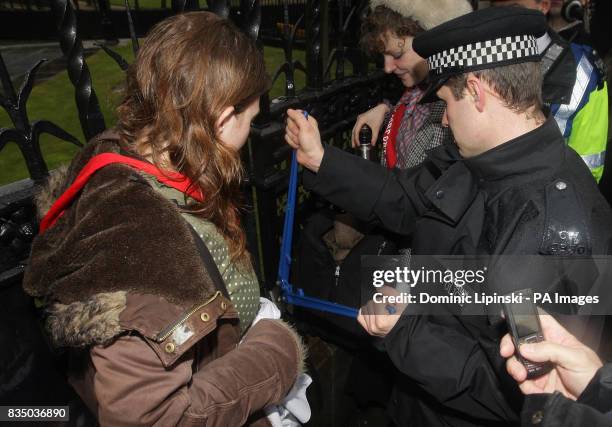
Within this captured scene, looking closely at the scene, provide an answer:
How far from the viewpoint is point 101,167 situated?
4.08ft

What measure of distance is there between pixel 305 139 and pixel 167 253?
1174mm

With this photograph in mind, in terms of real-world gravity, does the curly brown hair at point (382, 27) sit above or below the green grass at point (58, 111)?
above

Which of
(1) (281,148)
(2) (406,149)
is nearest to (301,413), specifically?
(1) (281,148)

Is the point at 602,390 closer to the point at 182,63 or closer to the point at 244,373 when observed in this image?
the point at 244,373

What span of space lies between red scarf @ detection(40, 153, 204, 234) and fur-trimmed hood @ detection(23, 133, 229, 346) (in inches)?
1.6

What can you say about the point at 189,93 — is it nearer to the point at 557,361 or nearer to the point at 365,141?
the point at 557,361

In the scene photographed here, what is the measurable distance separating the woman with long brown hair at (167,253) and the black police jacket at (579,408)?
79 cm

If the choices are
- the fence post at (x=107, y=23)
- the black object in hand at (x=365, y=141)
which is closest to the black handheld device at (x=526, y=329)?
the black object in hand at (x=365, y=141)

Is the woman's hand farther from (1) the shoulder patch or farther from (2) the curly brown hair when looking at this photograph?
(1) the shoulder patch

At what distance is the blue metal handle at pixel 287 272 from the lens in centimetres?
219

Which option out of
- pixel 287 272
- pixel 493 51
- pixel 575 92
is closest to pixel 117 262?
pixel 287 272

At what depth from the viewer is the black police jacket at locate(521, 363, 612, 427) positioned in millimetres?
965

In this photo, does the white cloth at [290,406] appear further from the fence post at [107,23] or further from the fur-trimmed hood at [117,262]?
the fence post at [107,23]
